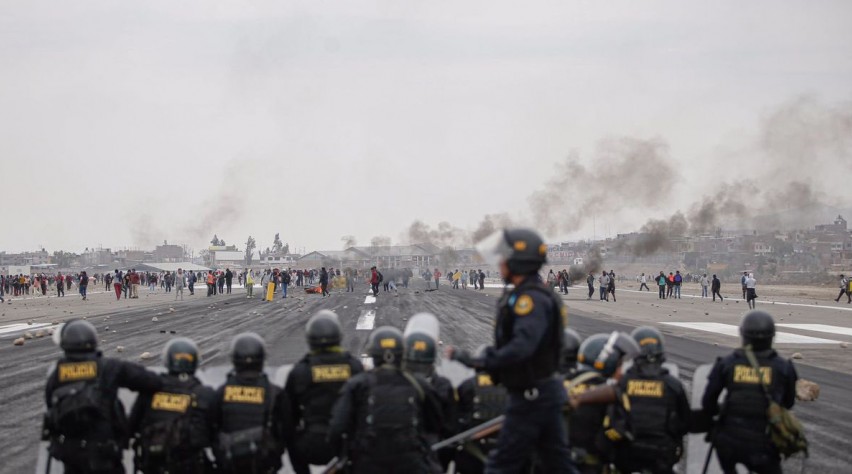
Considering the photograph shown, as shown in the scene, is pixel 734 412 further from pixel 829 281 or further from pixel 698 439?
pixel 829 281

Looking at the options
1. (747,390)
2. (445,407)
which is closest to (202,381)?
(445,407)

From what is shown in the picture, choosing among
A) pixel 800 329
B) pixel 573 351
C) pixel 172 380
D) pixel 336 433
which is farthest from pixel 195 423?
pixel 800 329

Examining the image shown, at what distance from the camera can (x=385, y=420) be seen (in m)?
5.54

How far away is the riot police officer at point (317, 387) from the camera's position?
623 centimetres

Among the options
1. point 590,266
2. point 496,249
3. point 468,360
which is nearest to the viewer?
point 468,360

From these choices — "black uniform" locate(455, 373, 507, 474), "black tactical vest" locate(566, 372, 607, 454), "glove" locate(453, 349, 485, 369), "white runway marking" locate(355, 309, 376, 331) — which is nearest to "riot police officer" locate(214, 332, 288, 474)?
"black uniform" locate(455, 373, 507, 474)

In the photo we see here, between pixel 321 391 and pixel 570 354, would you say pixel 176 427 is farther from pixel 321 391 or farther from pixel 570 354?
pixel 570 354

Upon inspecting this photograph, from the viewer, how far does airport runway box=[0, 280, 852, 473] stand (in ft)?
36.1

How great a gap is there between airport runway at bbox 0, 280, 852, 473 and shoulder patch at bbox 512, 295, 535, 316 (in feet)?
10.9

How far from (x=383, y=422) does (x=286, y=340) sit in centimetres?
1789

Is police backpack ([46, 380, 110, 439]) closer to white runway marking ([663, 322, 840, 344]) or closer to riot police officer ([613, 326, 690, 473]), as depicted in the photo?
riot police officer ([613, 326, 690, 473])

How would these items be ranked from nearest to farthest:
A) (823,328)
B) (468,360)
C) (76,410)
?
(468,360) → (76,410) → (823,328)

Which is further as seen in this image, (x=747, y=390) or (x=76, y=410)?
(x=747, y=390)

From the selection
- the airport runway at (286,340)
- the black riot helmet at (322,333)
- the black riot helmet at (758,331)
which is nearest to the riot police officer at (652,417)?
the black riot helmet at (758,331)
